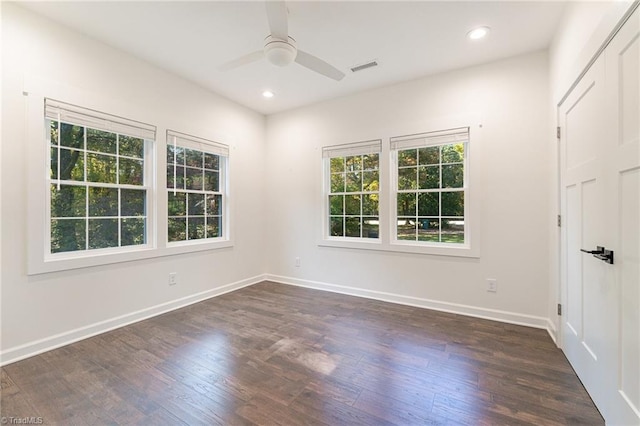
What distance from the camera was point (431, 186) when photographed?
3.53 metres

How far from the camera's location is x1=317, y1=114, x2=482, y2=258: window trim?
10.4 ft

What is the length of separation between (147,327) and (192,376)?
121cm

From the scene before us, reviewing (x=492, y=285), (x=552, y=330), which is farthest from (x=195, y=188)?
(x=552, y=330)

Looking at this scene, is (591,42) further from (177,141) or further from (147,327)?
(147,327)

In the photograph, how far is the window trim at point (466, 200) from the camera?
10.4 feet

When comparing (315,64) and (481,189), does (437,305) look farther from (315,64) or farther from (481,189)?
(315,64)

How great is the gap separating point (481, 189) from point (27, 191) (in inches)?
174

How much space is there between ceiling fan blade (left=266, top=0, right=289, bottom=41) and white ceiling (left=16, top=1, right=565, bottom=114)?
1.37ft

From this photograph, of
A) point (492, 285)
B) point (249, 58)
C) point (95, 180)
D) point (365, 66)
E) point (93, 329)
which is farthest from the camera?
point (365, 66)

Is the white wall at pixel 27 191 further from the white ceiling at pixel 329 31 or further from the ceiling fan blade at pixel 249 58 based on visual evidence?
the ceiling fan blade at pixel 249 58

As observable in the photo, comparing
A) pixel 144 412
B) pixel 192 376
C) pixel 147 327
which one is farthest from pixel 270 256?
pixel 144 412

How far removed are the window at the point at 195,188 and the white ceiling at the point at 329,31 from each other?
0.91 metres

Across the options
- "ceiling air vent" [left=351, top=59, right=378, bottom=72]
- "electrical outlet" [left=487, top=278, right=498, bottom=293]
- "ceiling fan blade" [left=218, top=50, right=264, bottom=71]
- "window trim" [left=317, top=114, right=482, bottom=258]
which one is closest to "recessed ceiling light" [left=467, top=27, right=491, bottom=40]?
"window trim" [left=317, top=114, right=482, bottom=258]

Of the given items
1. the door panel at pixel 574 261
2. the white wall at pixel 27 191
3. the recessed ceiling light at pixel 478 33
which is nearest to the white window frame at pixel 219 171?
the white wall at pixel 27 191
